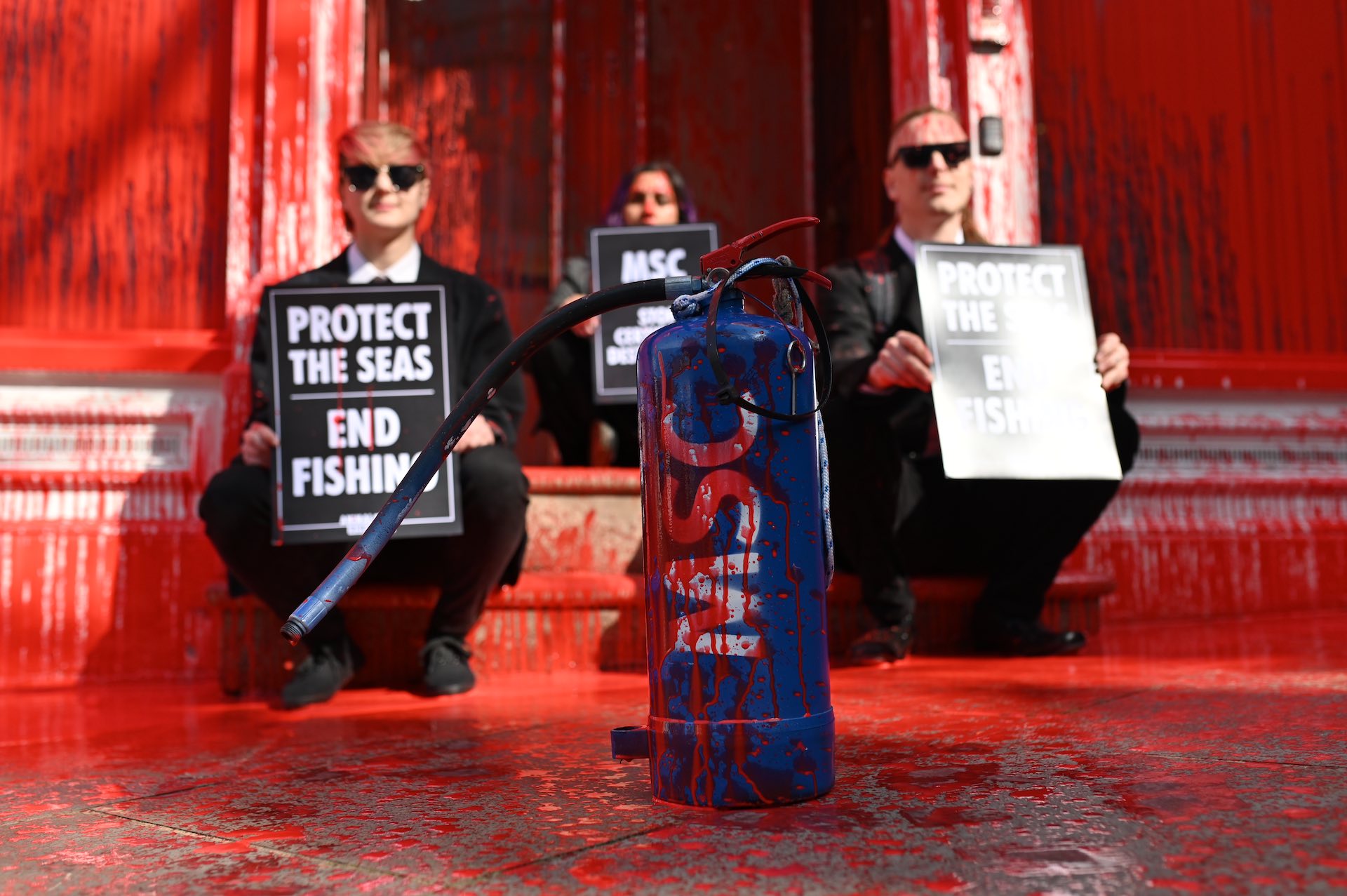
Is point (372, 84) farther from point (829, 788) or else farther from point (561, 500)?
point (829, 788)

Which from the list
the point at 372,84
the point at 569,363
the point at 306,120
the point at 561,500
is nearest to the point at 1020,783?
the point at 561,500

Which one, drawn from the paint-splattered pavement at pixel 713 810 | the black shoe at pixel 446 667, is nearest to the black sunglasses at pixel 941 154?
the paint-splattered pavement at pixel 713 810

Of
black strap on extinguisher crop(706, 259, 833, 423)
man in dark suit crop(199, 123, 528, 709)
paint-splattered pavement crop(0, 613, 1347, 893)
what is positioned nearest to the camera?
paint-splattered pavement crop(0, 613, 1347, 893)

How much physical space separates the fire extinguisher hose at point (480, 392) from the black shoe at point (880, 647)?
1.26m

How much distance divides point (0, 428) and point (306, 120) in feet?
3.33

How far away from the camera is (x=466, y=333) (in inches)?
87.3

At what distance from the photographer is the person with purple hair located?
8.79 feet

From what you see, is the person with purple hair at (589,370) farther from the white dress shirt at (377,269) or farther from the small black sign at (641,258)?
the white dress shirt at (377,269)

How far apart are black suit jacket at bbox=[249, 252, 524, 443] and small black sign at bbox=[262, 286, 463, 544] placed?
96 mm

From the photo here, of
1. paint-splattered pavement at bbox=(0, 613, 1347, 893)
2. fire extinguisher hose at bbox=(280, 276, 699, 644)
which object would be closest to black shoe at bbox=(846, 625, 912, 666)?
paint-splattered pavement at bbox=(0, 613, 1347, 893)

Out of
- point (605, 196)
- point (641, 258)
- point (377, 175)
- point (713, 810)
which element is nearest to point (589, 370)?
point (641, 258)

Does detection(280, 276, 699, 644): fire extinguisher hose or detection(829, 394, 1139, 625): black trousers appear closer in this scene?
detection(280, 276, 699, 644): fire extinguisher hose

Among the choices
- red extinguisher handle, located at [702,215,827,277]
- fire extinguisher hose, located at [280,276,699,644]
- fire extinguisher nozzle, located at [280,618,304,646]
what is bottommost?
fire extinguisher nozzle, located at [280,618,304,646]

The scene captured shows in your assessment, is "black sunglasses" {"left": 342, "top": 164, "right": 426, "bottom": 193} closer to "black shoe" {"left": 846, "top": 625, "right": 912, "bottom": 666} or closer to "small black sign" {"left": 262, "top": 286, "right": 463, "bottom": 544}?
"small black sign" {"left": 262, "top": 286, "right": 463, "bottom": 544}
